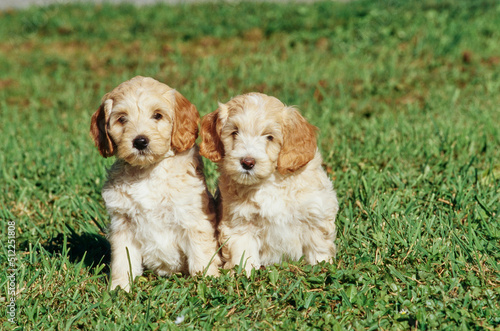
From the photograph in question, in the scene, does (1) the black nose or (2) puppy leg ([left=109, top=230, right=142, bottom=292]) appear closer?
(1) the black nose

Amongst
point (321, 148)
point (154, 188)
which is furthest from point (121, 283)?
point (321, 148)

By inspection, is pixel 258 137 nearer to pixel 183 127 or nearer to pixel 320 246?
pixel 183 127

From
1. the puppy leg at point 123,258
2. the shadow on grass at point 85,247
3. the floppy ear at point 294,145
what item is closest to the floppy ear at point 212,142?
the floppy ear at point 294,145

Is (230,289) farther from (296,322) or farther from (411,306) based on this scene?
(411,306)

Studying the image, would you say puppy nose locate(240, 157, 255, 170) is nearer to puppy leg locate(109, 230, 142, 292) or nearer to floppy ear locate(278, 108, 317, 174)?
floppy ear locate(278, 108, 317, 174)

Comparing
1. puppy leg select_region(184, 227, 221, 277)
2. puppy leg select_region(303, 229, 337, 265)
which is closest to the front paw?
puppy leg select_region(184, 227, 221, 277)

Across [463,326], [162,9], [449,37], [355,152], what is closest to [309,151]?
[463,326]

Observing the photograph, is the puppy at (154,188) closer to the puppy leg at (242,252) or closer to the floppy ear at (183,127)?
the floppy ear at (183,127)
